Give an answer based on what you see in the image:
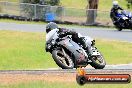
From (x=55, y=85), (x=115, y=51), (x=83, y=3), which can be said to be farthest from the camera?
(x=83, y=3)

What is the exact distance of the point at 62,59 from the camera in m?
13.6

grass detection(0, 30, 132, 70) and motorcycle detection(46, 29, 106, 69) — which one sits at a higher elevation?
motorcycle detection(46, 29, 106, 69)

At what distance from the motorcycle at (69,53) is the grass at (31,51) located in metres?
3.32

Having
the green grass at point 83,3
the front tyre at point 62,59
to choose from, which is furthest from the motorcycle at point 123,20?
the green grass at point 83,3

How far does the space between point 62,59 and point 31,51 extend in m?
8.42

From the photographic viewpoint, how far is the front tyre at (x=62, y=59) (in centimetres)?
1352

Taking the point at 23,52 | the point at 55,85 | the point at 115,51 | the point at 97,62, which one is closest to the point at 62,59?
the point at 97,62

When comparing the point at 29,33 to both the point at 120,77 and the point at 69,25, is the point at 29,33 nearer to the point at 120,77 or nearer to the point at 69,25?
the point at 69,25

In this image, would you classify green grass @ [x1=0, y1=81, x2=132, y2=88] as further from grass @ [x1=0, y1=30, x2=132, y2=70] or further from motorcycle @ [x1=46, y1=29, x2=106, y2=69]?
grass @ [x1=0, y1=30, x2=132, y2=70]

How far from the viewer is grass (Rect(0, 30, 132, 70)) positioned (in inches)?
744

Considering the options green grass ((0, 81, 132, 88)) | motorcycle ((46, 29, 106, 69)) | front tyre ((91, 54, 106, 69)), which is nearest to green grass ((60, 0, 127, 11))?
front tyre ((91, 54, 106, 69))

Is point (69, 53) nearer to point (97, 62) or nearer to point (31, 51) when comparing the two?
point (97, 62)

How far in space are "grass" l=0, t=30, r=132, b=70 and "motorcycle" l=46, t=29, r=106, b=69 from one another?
3.32 metres

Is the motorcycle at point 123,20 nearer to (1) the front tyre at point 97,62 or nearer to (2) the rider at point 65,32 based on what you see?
(1) the front tyre at point 97,62
